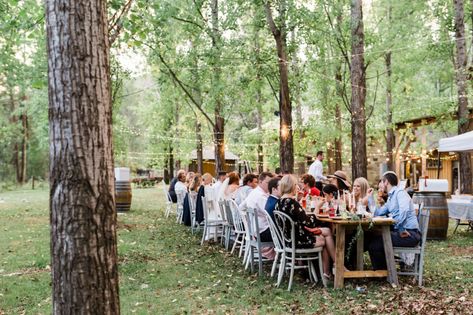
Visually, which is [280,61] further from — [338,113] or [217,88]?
[338,113]

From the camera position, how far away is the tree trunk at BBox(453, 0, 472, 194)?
14078 millimetres

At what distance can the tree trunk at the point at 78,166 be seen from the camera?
2484 millimetres

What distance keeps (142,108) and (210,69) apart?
71.7 feet

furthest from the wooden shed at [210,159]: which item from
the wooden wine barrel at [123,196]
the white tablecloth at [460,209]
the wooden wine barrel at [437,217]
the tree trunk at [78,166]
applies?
the tree trunk at [78,166]

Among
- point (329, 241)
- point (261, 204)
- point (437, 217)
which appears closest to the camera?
point (329, 241)

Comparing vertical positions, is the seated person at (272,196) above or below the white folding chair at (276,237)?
above

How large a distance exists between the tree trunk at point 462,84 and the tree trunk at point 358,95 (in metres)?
3.81

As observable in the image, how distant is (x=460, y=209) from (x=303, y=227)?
6050mm

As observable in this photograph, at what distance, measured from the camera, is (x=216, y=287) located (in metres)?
6.20

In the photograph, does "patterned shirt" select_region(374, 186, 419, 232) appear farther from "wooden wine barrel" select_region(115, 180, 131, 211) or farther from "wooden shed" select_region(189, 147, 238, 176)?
"wooden shed" select_region(189, 147, 238, 176)

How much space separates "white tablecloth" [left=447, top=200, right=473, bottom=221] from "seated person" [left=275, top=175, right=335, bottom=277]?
17.4 feet

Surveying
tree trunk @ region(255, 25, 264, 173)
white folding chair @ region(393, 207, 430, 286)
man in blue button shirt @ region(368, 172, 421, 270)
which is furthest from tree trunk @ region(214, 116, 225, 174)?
white folding chair @ region(393, 207, 430, 286)

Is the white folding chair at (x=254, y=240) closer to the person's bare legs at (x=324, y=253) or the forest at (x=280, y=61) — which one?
the person's bare legs at (x=324, y=253)

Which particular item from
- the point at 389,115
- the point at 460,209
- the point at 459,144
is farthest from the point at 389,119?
the point at 460,209
